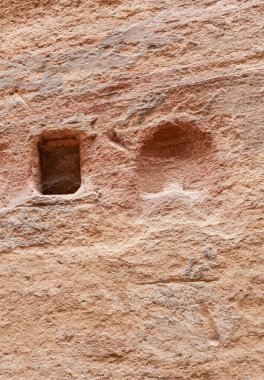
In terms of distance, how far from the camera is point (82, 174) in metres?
1.58

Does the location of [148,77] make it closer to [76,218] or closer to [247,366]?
[76,218]

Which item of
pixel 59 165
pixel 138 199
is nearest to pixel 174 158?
pixel 138 199

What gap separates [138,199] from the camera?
1.52m

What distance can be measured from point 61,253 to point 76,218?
9 centimetres

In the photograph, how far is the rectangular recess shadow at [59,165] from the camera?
5.35 feet

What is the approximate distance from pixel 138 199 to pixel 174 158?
0.50 feet

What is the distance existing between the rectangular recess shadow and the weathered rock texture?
3 cm

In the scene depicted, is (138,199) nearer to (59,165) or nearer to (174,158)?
(174,158)

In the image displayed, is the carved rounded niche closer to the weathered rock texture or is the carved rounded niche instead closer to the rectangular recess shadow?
the weathered rock texture

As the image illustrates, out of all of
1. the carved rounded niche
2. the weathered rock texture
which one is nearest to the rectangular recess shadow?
the weathered rock texture

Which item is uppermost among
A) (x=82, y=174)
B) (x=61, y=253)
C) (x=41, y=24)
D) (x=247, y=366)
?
(x=41, y=24)

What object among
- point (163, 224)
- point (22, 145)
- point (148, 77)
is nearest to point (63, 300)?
point (163, 224)

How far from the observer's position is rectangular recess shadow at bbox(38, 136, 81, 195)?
1630 millimetres

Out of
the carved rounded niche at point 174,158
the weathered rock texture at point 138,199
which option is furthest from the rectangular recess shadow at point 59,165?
the carved rounded niche at point 174,158
